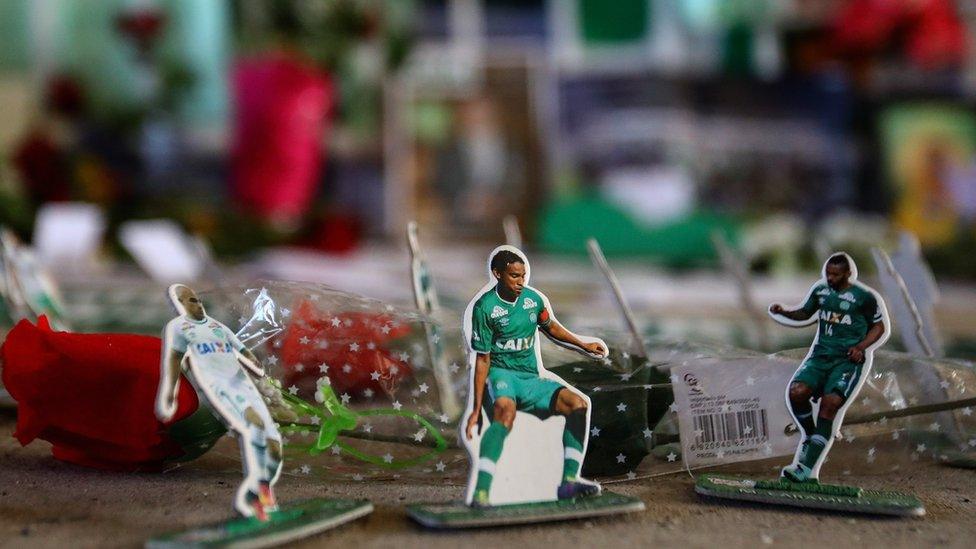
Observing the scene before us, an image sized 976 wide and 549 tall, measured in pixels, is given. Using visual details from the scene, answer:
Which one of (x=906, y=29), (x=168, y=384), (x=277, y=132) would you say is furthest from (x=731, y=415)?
(x=906, y=29)

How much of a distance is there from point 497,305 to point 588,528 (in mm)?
146

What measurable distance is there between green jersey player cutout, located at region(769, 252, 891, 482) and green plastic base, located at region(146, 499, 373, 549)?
284 millimetres

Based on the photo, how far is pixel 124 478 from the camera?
61 centimetres

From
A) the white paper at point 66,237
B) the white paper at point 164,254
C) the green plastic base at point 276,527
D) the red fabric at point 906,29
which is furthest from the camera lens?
the red fabric at point 906,29

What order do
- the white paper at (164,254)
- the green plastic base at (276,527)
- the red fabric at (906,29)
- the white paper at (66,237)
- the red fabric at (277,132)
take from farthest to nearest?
the red fabric at (906,29)
the red fabric at (277,132)
the white paper at (66,237)
the white paper at (164,254)
the green plastic base at (276,527)

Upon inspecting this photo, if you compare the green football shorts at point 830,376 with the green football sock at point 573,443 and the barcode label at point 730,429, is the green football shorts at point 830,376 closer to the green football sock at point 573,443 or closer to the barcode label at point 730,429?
the barcode label at point 730,429

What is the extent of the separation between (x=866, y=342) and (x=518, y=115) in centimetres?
170

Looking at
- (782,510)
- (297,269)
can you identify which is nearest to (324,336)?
(782,510)

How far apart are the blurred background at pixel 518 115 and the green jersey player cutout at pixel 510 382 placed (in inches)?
53.6

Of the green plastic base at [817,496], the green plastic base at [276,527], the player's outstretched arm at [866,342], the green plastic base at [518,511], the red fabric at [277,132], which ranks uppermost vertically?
the red fabric at [277,132]

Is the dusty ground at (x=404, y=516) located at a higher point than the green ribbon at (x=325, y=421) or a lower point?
lower

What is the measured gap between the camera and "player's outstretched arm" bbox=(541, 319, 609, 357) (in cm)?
57

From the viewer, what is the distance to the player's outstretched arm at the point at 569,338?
1.88ft

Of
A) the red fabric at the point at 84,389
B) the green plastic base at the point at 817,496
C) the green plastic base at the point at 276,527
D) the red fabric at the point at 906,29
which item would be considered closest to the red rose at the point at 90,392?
the red fabric at the point at 84,389
